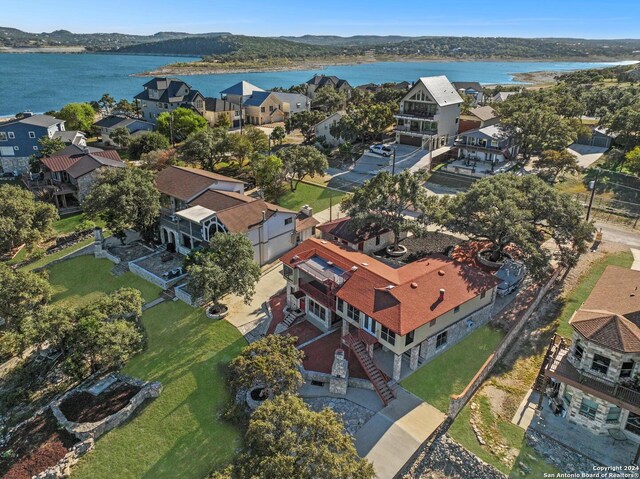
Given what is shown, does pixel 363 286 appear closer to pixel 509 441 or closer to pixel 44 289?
pixel 509 441

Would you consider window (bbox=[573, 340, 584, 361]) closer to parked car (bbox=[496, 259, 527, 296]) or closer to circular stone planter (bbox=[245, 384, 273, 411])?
parked car (bbox=[496, 259, 527, 296])

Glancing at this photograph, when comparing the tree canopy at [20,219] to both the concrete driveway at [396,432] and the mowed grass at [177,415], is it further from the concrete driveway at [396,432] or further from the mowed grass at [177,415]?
the concrete driveway at [396,432]

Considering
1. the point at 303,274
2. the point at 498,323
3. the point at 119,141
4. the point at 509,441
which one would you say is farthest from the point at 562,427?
the point at 119,141

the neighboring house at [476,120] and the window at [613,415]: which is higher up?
the neighboring house at [476,120]

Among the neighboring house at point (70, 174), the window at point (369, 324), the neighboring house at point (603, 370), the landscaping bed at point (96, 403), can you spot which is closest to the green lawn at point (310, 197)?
the neighboring house at point (70, 174)

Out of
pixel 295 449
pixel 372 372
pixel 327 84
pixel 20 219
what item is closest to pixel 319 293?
pixel 372 372

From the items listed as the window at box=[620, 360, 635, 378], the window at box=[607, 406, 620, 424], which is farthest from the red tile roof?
the window at box=[607, 406, 620, 424]

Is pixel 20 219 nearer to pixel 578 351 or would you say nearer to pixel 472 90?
pixel 578 351
